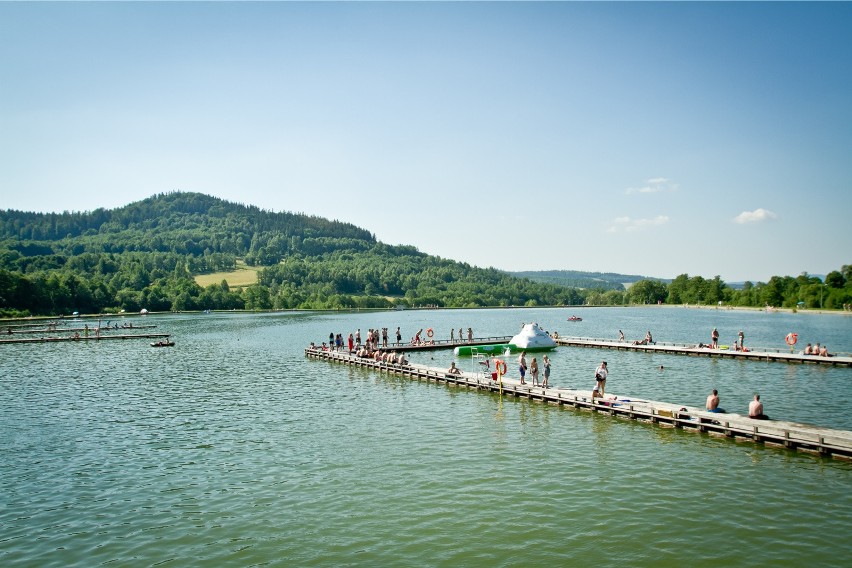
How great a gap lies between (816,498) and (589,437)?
366 inches

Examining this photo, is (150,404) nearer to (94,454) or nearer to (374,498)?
(94,454)

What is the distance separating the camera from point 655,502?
18.5 meters

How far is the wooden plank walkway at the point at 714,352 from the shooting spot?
4806 centimetres

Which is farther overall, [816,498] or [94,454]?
[94,454]

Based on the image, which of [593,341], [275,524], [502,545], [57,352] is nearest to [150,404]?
[275,524]

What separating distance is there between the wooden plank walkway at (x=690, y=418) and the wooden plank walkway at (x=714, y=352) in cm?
2612

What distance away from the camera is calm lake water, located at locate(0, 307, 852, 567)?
15.8 m

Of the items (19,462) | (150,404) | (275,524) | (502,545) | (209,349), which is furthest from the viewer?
(209,349)

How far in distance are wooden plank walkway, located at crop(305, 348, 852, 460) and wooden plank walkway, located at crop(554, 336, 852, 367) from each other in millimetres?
26125

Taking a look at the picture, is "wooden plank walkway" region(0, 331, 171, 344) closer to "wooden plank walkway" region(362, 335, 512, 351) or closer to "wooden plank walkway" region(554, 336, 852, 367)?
"wooden plank walkway" region(362, 335, 512, 351)

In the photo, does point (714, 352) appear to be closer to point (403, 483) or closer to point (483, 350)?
point (483, 350)

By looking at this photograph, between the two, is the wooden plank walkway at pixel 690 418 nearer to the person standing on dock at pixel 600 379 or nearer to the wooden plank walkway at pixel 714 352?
the person standing on dock at pixel 600 379

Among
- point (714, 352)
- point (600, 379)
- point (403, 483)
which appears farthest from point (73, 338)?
point (714, 352)

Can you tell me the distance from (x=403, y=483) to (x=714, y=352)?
44480 millimetres
